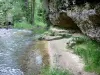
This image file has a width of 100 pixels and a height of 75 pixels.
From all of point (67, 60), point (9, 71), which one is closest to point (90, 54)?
point (67, 60)

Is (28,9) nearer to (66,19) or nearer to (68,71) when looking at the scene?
(66,19)

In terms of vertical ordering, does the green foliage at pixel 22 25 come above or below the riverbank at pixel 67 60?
below

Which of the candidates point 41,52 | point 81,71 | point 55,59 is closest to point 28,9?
point 41,52

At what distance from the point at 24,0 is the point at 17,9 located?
1975 mm

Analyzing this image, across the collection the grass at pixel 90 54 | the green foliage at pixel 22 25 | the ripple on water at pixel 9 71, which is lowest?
the green foliage at pixel 22 25

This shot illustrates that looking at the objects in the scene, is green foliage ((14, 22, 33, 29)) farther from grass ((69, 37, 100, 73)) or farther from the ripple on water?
the ripple on water

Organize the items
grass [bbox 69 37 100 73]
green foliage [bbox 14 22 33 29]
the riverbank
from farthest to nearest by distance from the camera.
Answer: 1. green foliage [bbox 14 22 33 29]
2. the riverbank
3. grass [bbox 69 37 100 73]

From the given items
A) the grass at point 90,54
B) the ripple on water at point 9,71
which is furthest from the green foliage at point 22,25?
the ripple on water at point 9,71

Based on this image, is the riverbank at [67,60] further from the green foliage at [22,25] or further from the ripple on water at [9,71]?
the green foliage at [22,25]

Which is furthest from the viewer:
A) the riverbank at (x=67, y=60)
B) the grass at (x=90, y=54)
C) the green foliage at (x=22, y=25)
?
the green foliage at (x=22, y=25)

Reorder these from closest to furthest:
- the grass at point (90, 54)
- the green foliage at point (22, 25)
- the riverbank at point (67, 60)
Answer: the grass at point (90, 54) → the riverbank at point (67, 60) → the green foliage at point (22, 25)

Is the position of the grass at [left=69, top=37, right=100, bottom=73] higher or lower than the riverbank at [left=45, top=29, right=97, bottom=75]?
higher

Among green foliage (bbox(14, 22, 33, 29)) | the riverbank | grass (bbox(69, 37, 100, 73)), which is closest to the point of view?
grass (bbox(69, 37, 100, 73))

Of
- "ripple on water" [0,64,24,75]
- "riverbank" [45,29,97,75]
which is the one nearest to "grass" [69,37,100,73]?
"riverbank" [45,29,97,75]
